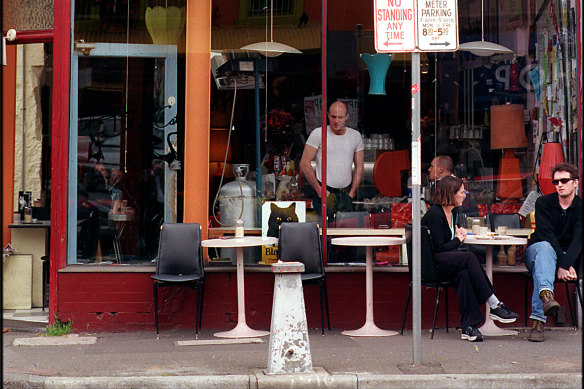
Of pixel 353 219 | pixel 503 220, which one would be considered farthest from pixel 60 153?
pixel 503 220

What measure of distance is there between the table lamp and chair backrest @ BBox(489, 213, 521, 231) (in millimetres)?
288

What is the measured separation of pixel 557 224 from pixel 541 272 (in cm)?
67

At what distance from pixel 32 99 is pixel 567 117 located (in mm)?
7086

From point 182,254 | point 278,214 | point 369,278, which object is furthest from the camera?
point 278,214

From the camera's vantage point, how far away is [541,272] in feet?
27.9

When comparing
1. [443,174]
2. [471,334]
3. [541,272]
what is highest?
[443,174]

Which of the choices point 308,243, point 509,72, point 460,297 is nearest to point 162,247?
point 308,243

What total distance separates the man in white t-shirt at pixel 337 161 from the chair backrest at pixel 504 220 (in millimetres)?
1616

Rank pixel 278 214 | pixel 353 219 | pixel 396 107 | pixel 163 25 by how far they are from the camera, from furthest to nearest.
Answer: pixel 396 107 < pixel 353 219 < pixel 278 214 < pixel 163 25

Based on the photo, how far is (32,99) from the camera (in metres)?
12.1

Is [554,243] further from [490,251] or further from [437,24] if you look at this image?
[437,24]

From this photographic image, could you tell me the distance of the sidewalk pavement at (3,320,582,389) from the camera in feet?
22.2

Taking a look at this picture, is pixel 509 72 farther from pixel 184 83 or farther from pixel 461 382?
pixel 461 382

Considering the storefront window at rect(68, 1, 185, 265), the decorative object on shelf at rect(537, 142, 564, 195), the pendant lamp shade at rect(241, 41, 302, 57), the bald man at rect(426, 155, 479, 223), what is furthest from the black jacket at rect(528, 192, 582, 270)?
the storefront window at rect(68, 1, 185, 265)
